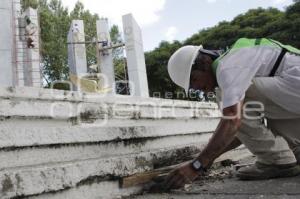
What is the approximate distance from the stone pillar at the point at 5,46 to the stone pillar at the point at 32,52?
1.28 metres

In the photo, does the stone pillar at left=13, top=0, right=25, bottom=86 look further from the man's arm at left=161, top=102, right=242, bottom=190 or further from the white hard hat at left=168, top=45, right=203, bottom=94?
the man's arm at left=161, top=102, right=242, bottom=190

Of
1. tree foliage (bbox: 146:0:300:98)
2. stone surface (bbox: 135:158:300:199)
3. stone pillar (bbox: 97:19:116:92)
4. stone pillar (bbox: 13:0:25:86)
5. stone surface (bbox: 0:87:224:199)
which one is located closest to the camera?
stone surface (bbox: 0:87:224:199)

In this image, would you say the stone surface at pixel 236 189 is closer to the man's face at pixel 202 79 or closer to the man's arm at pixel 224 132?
the man's arm at pixel 224 132

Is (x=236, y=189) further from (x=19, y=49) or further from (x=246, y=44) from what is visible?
(x=19, y=49)

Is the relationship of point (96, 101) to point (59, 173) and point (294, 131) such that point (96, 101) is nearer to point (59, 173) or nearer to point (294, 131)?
point (59, 173)

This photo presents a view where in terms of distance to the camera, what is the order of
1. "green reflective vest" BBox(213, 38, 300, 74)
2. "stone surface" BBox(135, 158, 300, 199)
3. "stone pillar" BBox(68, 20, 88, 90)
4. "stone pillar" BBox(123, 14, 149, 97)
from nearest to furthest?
"stone surface" BBox(135, 158, 300, 199) < "green reflective vest" BBox(213, 38, 300, 74) < "stone pillar" BBox(123, 14, 149, 97) < "stone pillar" BBox(68, 20, 88, 90)

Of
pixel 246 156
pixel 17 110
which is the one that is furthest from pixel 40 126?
pixel 246 156

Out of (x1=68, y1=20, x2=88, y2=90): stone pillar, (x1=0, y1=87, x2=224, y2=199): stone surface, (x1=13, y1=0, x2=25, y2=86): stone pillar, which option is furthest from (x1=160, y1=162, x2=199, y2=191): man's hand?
(x1=68, y1=20, x2=88, y2=90): stone pillar

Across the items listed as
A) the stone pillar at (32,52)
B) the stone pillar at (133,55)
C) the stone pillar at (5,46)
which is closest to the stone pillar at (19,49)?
the stone pillar at (32,52)

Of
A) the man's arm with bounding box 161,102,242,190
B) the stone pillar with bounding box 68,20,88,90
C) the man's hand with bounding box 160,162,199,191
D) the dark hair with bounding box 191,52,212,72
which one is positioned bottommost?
the man's hand with bounding box 160,162,199,191

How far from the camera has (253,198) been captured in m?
2.14

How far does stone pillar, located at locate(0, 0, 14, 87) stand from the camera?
14.1 ft

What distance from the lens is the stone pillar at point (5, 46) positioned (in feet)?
14.1

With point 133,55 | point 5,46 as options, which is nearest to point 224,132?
point 5,46
